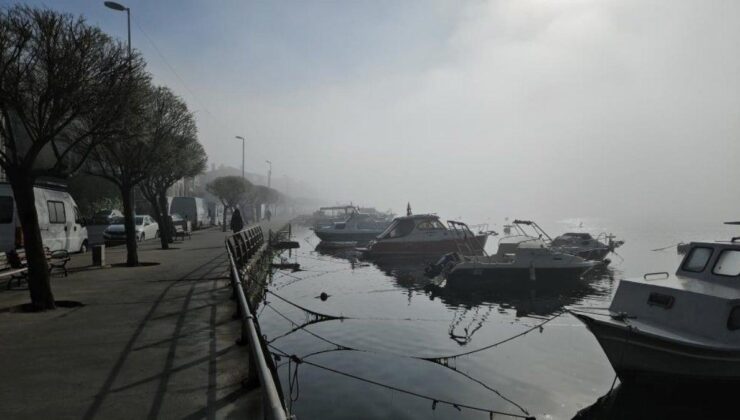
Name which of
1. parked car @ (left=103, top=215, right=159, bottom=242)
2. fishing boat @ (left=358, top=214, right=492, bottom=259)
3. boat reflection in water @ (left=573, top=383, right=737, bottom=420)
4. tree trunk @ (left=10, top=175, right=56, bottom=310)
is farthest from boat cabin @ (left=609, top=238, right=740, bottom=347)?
parked car @ (left=103, top=215, right=159, bottom=242)

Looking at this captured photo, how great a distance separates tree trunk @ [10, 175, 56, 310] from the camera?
10062 mm

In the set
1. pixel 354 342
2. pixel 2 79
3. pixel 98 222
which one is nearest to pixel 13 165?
pixel 2 79

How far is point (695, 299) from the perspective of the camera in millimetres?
10031

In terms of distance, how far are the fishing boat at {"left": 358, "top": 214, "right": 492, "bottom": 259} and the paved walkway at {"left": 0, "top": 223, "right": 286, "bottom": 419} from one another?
23.4 m

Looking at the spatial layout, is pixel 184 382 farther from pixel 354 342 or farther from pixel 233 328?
pixel 354 342

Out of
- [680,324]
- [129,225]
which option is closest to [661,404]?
[680,324]

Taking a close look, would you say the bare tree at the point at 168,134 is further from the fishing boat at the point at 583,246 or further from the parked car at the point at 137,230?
the fishing boat at the point at 583,246

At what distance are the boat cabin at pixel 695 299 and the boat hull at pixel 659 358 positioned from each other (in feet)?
0.85

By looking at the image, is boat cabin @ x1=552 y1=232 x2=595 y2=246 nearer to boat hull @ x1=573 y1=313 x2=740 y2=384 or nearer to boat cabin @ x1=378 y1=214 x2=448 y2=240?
boat cabin @ x1=378 y1=214 x2=448 y2=240

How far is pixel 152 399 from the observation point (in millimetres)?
5543

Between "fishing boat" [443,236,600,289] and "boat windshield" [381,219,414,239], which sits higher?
"boat windshield" [381,219,414,239]

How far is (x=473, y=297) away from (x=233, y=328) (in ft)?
49.0

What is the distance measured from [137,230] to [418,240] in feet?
70.8

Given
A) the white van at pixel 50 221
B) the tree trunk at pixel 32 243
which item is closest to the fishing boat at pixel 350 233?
the white van at pixel 50 221
